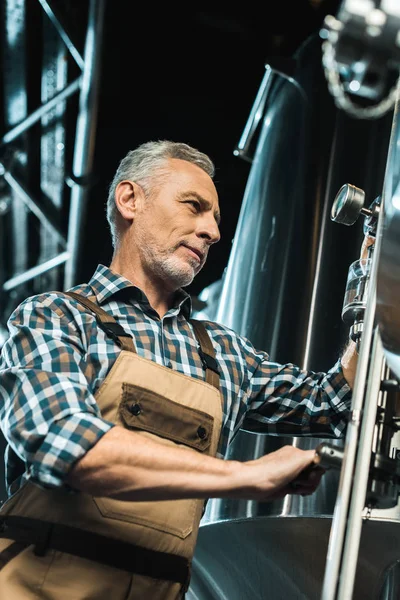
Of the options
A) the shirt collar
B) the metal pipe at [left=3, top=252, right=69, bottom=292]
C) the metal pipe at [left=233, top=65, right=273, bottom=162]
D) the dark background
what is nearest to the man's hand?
the shirt collar

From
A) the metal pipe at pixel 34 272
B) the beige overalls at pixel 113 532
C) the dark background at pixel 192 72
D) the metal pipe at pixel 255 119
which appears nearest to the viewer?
the beige overalls at pixel 113 532

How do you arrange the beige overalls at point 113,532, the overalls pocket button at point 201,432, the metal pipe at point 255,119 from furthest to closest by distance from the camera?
the metal pipe at point 255,119
the overalls pocket button at point 201,432
the beige overalls at point 113,532

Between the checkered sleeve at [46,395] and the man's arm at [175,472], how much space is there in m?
0.03

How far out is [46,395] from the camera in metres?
1.23

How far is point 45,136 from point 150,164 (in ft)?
6.25

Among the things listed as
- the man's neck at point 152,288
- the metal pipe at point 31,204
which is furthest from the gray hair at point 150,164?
the metal pipe at point 31,204

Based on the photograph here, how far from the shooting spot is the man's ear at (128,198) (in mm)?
1803

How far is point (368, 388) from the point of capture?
1.08 metres

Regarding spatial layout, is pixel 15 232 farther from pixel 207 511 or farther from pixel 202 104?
pixel 207 511

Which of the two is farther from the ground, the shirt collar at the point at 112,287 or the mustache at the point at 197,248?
the mustache at the point at 197,248

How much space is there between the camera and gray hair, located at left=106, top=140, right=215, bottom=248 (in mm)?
1816

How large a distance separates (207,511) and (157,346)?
0.41 meters

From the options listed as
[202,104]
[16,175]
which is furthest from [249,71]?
[16,175]

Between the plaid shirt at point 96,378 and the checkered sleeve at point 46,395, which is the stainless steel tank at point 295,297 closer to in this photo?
the plaid shirt at point 96,378
